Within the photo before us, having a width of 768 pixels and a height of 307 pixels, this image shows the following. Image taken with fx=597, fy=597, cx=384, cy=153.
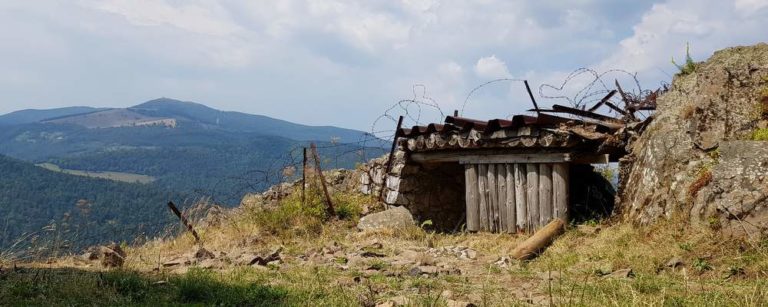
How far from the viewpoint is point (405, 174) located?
11.9 metres

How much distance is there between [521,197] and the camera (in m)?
9.98

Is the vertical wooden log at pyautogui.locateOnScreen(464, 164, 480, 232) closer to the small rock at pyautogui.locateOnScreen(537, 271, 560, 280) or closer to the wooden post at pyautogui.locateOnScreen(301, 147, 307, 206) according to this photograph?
the wooden post at pyautogui.locateOnScreen(301, 147, 307, 206)

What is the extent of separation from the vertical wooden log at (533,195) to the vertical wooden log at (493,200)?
0.66 metres

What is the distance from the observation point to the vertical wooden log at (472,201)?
10664 mm

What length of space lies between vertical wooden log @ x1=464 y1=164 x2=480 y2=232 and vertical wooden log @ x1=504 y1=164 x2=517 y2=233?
629 millimetres

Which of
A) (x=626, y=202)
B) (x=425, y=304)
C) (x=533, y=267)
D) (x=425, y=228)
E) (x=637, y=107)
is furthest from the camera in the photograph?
(x=425, y=228)

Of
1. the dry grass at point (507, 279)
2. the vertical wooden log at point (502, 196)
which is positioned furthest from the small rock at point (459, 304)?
the vertical wooden log at point (502, 196)

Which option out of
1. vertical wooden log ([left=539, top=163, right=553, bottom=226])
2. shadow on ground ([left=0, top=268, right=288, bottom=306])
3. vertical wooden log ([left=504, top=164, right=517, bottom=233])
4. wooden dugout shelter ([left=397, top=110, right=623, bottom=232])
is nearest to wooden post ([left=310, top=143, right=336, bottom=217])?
wooden dugout shelter ([left=397, top=110, right=623, bottom=232])

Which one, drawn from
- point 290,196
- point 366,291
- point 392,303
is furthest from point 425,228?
point 392,303

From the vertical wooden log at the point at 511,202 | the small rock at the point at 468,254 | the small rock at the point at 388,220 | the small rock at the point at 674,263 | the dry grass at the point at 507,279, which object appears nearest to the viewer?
the dry grass at the point at 507,279

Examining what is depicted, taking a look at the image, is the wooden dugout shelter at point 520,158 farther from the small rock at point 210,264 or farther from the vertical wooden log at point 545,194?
the small rock at point 210,264

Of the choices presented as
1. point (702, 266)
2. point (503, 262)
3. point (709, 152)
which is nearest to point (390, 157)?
point (503, 262)

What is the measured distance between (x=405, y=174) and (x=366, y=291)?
21.5 ft

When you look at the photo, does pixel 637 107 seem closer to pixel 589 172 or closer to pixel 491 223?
pixel 589 172
